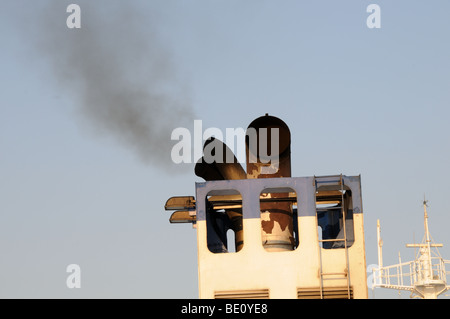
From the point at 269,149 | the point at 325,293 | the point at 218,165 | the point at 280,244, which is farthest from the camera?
the point at 218,165

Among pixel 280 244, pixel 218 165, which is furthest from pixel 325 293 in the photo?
pixel 218 165

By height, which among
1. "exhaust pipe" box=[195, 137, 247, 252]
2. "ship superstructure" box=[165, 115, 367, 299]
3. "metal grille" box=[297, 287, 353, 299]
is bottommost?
"metal grille" box=[297, 287, 353, 299]

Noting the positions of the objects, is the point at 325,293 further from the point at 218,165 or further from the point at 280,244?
the point at 218,165

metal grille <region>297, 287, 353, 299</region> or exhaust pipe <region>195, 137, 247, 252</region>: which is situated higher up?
exhaust pipe <region>195, 137, 247, 252</region>

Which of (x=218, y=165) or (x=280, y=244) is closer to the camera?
(x=280, y=244)

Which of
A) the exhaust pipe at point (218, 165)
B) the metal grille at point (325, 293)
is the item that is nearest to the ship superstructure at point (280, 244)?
the metal grille at point (325, 293)

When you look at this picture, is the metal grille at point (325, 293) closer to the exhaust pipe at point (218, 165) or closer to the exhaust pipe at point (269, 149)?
the exhaust pipe at point (269, 149)

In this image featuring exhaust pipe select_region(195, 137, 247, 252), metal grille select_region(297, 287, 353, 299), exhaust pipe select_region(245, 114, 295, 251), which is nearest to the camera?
metal grille select_region(297, 287, 353, 299)

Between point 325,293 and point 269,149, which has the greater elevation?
point 269,149

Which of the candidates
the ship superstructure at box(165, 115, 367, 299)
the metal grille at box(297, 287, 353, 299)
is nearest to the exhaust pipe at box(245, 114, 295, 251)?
the ship superstructure at box(165, 115, 367, 299)

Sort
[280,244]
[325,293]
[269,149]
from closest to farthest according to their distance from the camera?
[325,293], [280,244], [269,149]

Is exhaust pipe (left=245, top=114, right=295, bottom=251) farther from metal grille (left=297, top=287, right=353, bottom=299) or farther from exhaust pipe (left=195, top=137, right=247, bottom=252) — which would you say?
metal grille (left=297, top=287, right=353, bottom=299)
